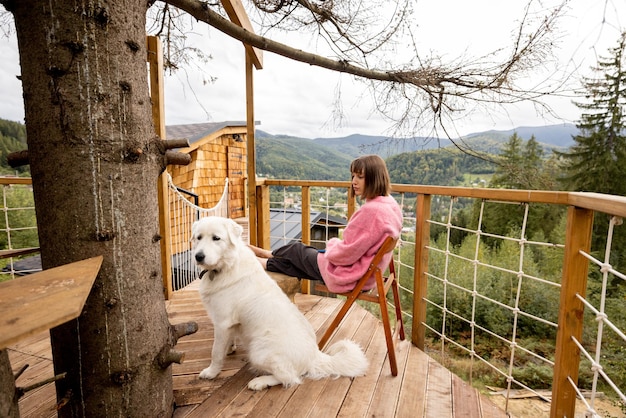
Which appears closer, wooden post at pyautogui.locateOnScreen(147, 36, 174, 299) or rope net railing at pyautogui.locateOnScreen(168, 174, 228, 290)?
wooden post at pyautogui.locateOnScreen(147, 36, 174, 299)

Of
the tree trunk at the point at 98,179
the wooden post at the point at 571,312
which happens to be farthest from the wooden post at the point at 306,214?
the wooden post at the point at 571,312

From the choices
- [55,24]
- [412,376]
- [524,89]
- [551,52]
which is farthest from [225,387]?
[551,52]

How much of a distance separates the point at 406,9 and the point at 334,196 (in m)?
1.86

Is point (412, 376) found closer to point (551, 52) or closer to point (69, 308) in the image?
point (69, 308)

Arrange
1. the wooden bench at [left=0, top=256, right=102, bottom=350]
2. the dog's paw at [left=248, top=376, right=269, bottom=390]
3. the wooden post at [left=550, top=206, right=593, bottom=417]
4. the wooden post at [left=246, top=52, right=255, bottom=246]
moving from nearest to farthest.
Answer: the wooden bench at [left=0, top=256, right=102, bottom=350] < the wooden post at [left=550, top=206, right=593, bottom=417] < the dog's paw at [left=248, top=376, right=269, bottom=390] < the wooden post at [left=246, top=52, right=255, bottom=246]

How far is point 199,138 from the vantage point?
714 cm

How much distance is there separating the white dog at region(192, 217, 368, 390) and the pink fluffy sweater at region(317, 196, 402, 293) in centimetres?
36

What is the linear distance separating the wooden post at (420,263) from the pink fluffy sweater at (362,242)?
290 mm

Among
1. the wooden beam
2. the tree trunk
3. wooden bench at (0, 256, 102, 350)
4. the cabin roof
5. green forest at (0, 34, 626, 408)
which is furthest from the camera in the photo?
the cabin roof

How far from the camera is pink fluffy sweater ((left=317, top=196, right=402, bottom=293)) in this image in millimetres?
1803

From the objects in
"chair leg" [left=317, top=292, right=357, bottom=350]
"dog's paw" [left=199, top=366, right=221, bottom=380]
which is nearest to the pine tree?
"chair leg" [left=317, top=292, right=357, bottom=350]

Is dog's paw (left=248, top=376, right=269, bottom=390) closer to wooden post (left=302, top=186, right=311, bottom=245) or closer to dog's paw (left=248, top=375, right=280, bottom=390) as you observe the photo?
dog's paw (left=248, top=375, right=280, bottom=390)

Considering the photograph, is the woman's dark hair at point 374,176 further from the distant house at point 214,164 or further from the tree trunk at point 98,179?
the distant house at point 214,164

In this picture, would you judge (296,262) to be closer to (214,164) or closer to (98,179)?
(98,179)
